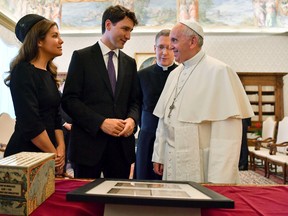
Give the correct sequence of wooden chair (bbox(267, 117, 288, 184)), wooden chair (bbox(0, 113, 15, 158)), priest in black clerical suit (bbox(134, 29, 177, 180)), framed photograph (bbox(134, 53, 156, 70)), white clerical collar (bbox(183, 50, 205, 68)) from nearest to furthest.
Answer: white clerical collar (bbox(183, 50, 205, 68)) < priest in black clerical suit (bbox(134, 29, 177, 180)) < wooden chair (bbox(0, 113, 15, 158)) < wooden chair (bbox(267, 117, 288, 184)) < framed photograph (bbox(134, 53, 156, 70))

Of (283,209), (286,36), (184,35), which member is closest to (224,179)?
(283,209)

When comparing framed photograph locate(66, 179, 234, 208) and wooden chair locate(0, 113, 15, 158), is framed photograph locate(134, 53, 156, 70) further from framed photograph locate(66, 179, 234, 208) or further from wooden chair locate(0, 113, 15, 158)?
framed photograph locate(66, 179, 234, 208)

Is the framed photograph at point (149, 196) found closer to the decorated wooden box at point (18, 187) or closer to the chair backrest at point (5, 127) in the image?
the decorated wooden box at point (18, 187)

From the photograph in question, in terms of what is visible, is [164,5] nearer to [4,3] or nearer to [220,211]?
[4,3]

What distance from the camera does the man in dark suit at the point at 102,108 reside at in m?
1.78

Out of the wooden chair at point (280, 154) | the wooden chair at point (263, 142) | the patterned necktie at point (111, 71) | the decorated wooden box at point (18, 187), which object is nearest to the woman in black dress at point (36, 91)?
the patterned necktie at point (111, 71)

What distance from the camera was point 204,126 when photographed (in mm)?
1955

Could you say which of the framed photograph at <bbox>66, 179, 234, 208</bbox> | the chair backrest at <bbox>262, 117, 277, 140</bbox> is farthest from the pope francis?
the chair backrest at <bbox>262, 117, 277, 140</bbox>

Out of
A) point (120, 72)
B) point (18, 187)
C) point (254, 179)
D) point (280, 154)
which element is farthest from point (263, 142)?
point (18, 187)

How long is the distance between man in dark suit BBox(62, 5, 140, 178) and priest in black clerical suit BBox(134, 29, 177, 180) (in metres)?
0.56

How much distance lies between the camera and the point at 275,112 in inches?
377

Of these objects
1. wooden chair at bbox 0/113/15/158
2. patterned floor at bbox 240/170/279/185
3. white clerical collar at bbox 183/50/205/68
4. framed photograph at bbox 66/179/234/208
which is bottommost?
patterned floor at bbox 240/170/279/185

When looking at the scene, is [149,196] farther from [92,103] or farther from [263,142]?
[263,142]

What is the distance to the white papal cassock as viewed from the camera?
1.79 m
